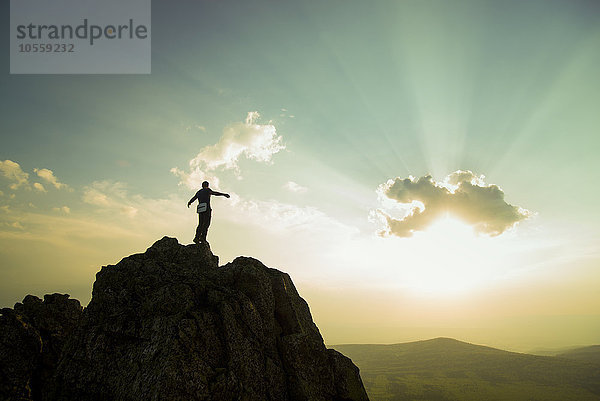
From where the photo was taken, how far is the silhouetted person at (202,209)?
31.6m

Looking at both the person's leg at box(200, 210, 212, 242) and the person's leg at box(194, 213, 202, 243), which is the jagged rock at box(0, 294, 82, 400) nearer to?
the person's leg at box(194, 213, 202, 243)

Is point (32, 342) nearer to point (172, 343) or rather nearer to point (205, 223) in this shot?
point (172, 343)

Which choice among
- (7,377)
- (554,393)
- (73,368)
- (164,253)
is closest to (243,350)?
(73,368)

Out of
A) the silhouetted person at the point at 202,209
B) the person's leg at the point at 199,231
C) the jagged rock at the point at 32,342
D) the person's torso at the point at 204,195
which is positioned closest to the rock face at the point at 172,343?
the jagged rock at the point at 32,342

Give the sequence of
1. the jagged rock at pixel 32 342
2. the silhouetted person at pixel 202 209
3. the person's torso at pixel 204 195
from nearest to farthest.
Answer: the jagged rock at pixel 32 342, the silhouetted person at pixel 202 209, the person's torso at pixel 204 195

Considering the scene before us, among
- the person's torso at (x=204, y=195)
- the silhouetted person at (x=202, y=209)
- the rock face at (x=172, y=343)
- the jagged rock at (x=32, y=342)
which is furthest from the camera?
the person's torso at (x=204, y=195)

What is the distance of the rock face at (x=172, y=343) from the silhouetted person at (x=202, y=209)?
5.33m

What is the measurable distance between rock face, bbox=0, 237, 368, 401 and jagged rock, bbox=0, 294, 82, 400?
0.23 ft

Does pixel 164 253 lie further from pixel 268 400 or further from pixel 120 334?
pixel 268 400

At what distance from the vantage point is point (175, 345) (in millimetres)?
16609

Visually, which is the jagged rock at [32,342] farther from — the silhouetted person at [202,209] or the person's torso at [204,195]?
the person's torso at [204,195]

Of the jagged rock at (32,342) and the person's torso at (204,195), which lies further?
the person's torso at (204,195)

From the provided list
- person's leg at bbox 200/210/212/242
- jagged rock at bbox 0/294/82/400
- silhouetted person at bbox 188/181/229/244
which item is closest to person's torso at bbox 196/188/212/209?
silhouetted person at bbox 188/181/229/244

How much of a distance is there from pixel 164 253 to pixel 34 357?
37.2 ft
